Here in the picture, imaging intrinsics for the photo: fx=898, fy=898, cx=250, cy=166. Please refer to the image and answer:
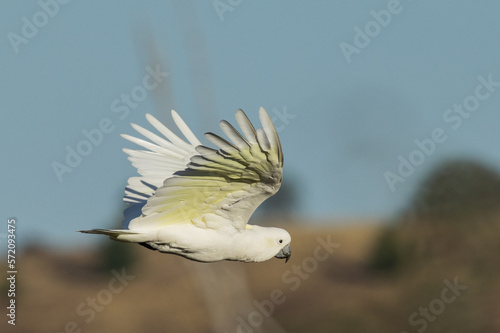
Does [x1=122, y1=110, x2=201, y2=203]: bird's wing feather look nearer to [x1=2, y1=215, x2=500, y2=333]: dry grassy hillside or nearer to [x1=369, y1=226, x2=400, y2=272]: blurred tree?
[x1=2, y1=215, x2=500, y2=333]: dry grassy hillside

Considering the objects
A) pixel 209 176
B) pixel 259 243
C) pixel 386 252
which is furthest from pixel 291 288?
pixel 209 176

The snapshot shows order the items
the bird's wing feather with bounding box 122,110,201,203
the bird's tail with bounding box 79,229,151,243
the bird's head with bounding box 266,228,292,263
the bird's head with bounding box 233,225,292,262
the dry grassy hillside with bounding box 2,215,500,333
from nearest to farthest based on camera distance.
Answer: the bird's tail with bounding box 79,229,151,243 → the bird's head with bounding box 233,225,292,262 → the bird's head with bounding box 266,228,292,263 → the bird's wing feather with bounding box 122,110,201,203 → the dry grassy hillside with bounding box 2,215,500,333

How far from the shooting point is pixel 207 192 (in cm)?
680

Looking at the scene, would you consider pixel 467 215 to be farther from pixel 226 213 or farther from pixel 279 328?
pixel 226 213

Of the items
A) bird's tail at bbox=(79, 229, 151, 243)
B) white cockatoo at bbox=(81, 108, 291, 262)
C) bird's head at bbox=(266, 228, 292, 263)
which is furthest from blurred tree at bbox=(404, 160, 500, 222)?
bird's tail at bbox=(79, 229, 151, 243)

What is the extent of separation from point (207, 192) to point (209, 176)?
0.23 m

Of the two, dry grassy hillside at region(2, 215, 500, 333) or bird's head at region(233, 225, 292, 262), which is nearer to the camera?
bird's head at region(233, 225, 292, 262)

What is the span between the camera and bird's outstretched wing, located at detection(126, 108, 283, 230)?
6.16m

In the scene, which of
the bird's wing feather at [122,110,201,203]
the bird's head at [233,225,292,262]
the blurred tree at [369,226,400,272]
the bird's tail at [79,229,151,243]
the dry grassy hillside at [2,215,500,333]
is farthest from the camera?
the blurred tree at [369,226,400,272]

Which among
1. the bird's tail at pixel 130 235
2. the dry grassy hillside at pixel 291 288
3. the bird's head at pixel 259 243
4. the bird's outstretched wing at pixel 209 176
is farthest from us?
the dry grassy hillside at pixel 291 288

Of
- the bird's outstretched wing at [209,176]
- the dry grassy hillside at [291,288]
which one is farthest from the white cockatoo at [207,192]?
the dry grassy hillside at [291,288]

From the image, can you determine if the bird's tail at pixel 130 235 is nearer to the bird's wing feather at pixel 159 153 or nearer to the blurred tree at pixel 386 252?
the bird's wing feather at pixel 159 153

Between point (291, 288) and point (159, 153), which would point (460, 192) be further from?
point (159, 153)

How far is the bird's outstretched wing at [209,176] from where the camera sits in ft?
20.2
